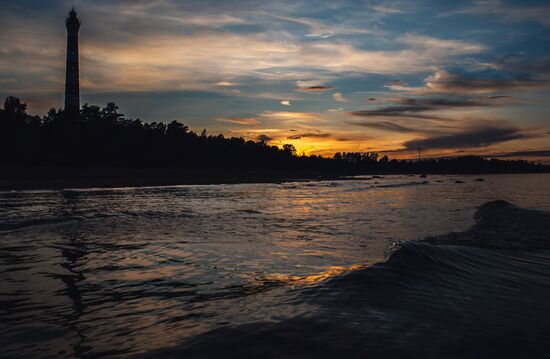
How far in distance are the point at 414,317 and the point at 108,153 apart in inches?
2499

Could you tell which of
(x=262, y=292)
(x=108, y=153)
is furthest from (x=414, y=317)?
(x=108, y=153)

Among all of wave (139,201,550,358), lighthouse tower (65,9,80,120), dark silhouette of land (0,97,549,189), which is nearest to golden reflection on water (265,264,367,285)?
wave (139,201,550,358)

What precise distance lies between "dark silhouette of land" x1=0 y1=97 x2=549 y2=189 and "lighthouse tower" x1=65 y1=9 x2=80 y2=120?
35.5 ft

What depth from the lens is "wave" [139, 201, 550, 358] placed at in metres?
3.62

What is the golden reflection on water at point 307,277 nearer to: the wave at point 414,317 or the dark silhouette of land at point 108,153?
the wave at point 414,317

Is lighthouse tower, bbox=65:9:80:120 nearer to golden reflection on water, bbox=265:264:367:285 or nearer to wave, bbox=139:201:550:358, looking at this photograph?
golden reflection on water, bbox=265:264:367:285

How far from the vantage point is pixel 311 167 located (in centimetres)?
12988

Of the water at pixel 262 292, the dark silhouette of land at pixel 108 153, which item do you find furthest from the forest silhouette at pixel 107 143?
the water at pixel 262 292

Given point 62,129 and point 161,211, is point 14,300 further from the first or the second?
point 62,129

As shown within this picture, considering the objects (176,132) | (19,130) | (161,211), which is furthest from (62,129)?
(161,211)

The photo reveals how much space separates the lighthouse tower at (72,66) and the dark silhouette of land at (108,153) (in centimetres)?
1082

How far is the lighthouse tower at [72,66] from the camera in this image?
242 feet

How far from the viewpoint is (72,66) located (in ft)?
249

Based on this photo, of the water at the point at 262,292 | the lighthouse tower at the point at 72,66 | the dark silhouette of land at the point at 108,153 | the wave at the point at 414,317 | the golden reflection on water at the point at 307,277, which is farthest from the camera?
the lighthouse tower at the point at 72,66
